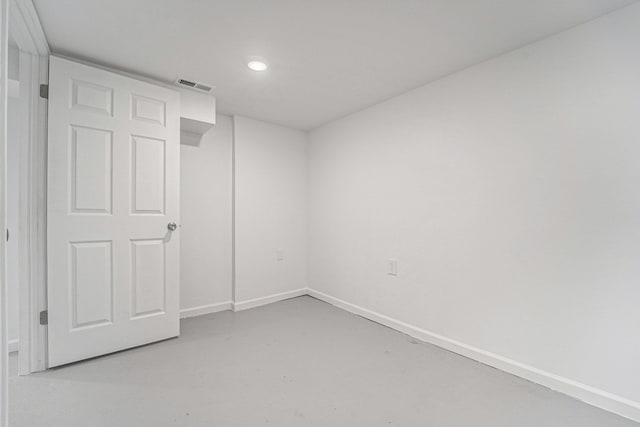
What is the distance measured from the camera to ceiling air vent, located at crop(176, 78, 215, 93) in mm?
2282

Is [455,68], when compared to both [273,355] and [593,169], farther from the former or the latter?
[273,355]

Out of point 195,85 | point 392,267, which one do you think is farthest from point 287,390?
point 195,85

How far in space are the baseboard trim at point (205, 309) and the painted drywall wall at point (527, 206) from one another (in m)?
1.57

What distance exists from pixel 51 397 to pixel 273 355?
1.24 meters

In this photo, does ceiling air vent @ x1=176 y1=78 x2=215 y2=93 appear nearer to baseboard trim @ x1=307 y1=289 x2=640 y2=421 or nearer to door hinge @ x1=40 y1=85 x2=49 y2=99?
door hinge @ x1=40 y1=85 x2=49 y2=99

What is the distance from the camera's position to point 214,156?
117 inches

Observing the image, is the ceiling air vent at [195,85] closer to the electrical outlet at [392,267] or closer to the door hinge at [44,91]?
the door hinge at [44,91]

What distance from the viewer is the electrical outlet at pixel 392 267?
2.54 m

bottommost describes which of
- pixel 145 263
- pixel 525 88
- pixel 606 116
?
pixel 145 263

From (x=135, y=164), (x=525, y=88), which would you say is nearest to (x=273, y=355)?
(x=135, y=164)

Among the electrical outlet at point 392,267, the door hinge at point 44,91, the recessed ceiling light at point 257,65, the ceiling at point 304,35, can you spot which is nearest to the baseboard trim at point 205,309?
the electrical outlet at point 392,267

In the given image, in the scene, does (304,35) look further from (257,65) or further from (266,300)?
(266,300)

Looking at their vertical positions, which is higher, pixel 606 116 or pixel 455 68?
pixel 455 68

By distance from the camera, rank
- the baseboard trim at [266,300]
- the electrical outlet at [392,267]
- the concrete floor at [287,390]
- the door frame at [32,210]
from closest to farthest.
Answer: the concrete floor at [287,390]
the door frame at [32,210]
the electrical outlet at [392,267]
the baseboard trim at [266,300]
